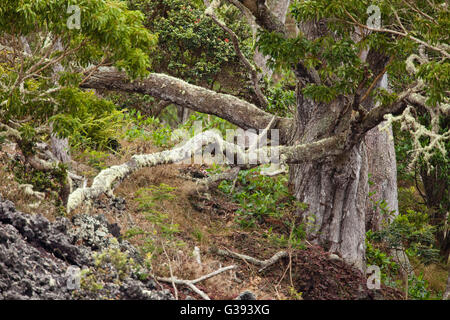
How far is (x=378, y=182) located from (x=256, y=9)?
539 cm

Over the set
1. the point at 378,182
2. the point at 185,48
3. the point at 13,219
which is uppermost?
the point at 185,48

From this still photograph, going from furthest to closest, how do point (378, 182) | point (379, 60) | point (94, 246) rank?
point (378, 182), point (379, 60), point (94, 246)

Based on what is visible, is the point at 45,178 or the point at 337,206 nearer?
the point at 45,178

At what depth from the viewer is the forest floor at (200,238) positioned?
6082mm

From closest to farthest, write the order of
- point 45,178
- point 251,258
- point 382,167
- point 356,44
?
point 45,178 < point 356,44 < point 251,258 < point 382,167

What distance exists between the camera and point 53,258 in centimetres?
518

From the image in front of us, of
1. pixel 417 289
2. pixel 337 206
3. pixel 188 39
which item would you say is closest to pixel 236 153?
pixel 337 206

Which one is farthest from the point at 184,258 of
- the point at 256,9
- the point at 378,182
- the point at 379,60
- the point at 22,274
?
the point at 378,182

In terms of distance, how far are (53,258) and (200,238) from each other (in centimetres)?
269

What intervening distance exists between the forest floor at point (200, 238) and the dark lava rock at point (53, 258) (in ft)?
1.36

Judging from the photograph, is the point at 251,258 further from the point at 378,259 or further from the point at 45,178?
the point at 378,259

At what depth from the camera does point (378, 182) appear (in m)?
11.6

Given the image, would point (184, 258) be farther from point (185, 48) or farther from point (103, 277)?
point (185, 48)

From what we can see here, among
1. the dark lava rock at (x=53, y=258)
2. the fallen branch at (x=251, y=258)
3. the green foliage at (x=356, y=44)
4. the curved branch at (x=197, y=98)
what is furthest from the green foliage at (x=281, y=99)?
the dark lava rock at (x=53, y=258)
